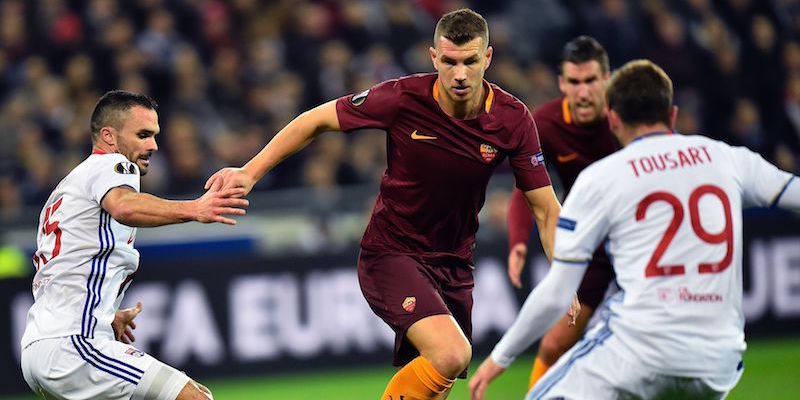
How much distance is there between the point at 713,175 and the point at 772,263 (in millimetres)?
7620

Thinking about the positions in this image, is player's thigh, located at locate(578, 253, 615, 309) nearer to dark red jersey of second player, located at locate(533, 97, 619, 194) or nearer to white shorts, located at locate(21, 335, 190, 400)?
dark red jersey of second player, located at locate(533, 97, 619, 194)

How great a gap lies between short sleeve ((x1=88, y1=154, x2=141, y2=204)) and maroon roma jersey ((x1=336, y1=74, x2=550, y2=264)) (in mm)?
1211

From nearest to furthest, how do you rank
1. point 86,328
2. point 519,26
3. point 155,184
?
point 86,328
point 155,184
point 519,26

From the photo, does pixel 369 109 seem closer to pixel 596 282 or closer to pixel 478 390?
pixel 478 390

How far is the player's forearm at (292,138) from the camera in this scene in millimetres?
6566

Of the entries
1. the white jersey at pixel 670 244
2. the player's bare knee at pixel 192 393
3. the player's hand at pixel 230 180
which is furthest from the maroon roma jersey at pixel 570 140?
the white jersey at pixel 670 244

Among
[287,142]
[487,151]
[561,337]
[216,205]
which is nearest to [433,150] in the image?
[487,151]

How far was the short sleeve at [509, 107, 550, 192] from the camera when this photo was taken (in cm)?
679

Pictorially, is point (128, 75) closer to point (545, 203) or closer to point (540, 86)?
point (540, 86)

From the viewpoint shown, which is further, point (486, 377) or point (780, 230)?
point (780, 230)

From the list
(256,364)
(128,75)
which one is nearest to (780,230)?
(256,364)

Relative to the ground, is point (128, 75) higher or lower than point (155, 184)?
higher

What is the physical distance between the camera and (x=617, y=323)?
489 centimetres

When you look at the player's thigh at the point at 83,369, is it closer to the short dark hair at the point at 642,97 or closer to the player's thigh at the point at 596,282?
the short dark hair at the point at 642,97
